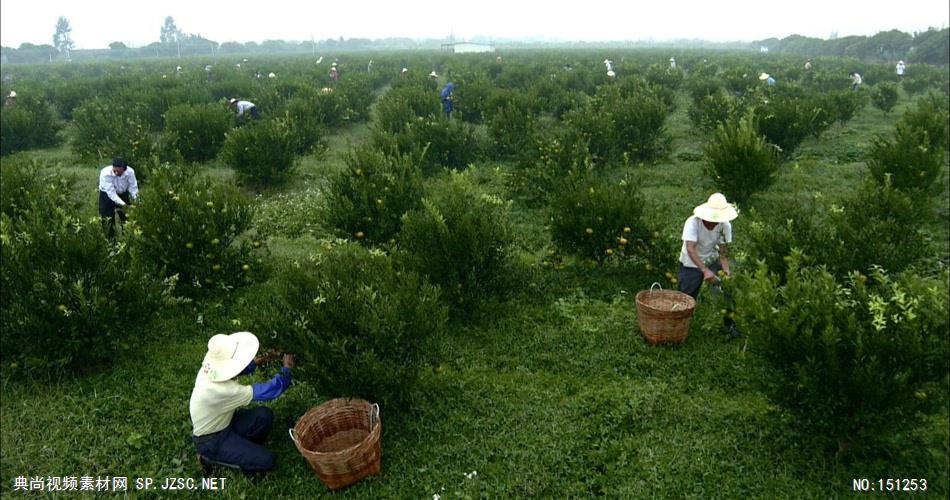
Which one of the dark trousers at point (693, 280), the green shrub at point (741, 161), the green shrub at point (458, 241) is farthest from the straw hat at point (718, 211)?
the green shrub at point (741, 161)

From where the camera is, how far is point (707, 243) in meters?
5.86

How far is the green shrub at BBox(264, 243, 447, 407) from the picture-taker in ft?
13.9

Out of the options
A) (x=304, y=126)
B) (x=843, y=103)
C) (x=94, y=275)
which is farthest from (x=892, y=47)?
(x=94, y=275)

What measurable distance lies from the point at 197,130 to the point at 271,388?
1129cm

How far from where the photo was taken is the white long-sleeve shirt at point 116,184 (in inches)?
320

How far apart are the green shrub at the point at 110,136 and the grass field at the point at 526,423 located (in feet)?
24.6

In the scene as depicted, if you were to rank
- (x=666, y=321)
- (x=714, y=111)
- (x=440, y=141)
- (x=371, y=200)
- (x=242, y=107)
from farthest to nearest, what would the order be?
(x=242, y=107), (x=714, y=111), (x=440, y=141), (x=371, y=200), (x=666, y=321)

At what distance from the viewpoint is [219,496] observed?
397 cm

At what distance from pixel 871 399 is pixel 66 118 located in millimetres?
27592

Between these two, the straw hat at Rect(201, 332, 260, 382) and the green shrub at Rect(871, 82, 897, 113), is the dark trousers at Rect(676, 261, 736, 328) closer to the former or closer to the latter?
the straw hat at Rect(201, 332, 260, 382)

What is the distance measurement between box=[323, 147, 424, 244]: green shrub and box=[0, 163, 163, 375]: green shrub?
231cm

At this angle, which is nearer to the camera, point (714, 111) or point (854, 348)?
point (854, 348)

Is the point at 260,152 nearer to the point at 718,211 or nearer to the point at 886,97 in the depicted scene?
the point at 718,211

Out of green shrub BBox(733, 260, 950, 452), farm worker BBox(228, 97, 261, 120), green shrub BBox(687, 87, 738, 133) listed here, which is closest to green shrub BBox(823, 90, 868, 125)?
green shrub BBox(687, 87, 738, 133)
